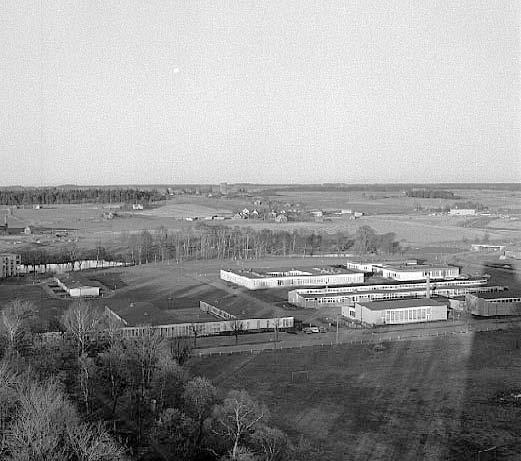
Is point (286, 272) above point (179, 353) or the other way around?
the other way around

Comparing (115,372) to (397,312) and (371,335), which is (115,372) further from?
(397,312)

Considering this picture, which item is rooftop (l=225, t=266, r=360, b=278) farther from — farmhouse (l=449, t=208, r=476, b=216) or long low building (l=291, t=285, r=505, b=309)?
farmhouse (l=449, t=208, r=476, b=216)

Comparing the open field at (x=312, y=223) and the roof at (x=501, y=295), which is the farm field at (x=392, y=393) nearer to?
the roof at (x=501, y=295)

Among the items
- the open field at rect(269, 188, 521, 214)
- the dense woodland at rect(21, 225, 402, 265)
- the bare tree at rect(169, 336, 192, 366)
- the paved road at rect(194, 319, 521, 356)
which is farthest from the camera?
the open field at rect(269, 188, 521, 214)

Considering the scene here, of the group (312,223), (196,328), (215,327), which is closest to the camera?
(196,328)

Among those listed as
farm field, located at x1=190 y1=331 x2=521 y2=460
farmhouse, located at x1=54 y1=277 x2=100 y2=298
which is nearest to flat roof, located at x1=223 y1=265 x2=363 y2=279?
farmhouse, located at x1=54 y1=277 x2=100 y2=298

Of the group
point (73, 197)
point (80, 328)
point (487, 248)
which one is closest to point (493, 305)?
point (80, 328)
